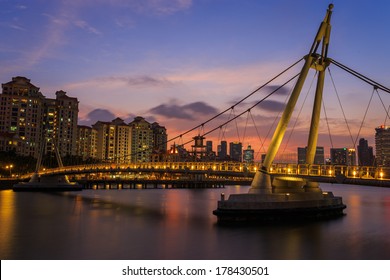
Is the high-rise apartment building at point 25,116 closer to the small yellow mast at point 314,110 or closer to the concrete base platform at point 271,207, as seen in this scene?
the concrete base platform at point 271,207

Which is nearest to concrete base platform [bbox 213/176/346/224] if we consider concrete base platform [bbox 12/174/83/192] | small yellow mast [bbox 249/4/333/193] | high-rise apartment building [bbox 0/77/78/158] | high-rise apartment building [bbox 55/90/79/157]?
small yellow mast [bbox 249/4/333/193]

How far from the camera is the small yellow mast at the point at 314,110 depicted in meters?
34.0

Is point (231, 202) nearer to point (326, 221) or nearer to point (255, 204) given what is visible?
point (255, 204)

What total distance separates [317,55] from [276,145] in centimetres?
992

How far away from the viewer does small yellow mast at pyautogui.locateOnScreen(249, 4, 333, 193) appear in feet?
112

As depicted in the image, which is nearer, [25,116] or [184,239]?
[184,239]

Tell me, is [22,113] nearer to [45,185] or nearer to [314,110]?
[45,185]

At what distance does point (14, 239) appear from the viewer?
93.7 feet

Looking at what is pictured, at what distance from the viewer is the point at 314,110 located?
122 feet

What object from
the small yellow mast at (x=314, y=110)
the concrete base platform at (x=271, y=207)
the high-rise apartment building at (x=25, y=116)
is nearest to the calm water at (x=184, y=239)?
the concrete base platform at (x=271, y=207)

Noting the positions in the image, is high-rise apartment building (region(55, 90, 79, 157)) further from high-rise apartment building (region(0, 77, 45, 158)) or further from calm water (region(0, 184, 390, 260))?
calm water (region(0, 184, 390, 260))

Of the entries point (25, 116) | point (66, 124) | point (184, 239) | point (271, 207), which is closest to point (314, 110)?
point (271, 207)
